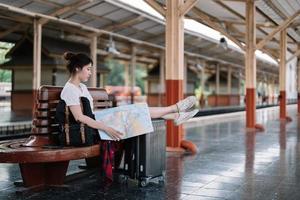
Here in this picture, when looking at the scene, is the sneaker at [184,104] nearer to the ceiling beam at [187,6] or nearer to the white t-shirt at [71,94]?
the white t-shirt at [71,94]

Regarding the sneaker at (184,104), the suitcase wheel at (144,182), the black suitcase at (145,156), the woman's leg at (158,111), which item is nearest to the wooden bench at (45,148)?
the black suitcase at (145,156)

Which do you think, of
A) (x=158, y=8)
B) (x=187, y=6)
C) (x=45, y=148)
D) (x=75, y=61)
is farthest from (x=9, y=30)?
(x=45, y=148)

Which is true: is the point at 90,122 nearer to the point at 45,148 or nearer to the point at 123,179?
the point at 45,148

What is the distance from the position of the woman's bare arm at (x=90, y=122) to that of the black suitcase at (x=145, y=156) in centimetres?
36

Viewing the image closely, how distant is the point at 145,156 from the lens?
4.40 meters

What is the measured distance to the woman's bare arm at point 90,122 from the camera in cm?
402

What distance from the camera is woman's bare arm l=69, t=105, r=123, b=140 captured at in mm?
4020

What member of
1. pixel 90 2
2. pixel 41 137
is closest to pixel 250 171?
pixel 41 137

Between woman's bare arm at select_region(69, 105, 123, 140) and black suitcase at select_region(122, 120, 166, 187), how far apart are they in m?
0.36

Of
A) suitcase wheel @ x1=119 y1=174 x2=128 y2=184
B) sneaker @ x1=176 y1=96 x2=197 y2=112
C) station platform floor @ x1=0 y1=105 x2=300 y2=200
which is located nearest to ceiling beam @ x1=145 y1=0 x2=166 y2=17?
station platform floor @ x1=0 y1=105 x2=300 y2=200

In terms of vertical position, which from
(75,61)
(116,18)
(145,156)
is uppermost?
(116,18)

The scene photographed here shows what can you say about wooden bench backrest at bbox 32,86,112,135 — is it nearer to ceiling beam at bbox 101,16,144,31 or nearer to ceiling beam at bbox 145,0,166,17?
ceiling beam at bbox 145,0,166,17

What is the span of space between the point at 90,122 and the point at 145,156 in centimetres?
74

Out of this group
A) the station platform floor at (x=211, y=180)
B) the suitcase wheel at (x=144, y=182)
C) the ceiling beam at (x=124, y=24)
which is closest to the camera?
the station platform floor at (x=211, y=180)
